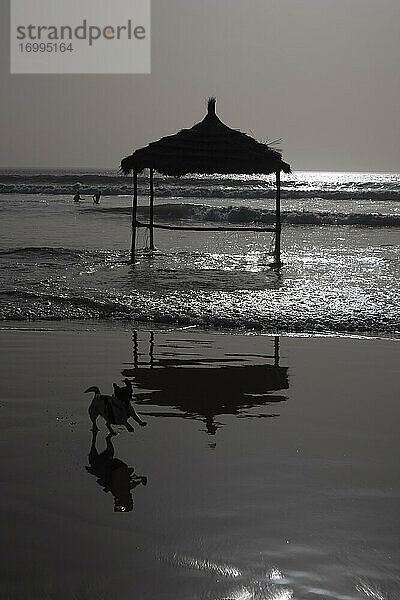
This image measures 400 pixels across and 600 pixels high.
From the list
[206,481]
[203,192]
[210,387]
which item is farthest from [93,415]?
[203,192]

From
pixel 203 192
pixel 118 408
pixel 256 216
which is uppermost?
pixel 203 192

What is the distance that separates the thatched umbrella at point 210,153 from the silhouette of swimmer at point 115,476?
11451 mm

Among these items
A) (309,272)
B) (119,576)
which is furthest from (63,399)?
(309,272)

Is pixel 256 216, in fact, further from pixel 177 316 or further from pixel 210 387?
pixel 210 387

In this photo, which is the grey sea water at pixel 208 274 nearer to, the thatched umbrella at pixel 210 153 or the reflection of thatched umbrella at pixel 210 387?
the thatched umbrella at pixel 210 153

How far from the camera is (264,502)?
4344mm

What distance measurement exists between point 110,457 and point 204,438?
717 mm

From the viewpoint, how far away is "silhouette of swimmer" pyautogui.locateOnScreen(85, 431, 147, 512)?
14.2 ft

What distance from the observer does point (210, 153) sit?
16.2 m

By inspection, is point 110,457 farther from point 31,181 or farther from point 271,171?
point 31,181

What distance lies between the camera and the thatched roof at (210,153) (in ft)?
53.3

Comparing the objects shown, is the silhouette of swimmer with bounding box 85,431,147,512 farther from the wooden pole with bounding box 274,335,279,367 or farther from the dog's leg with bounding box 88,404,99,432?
the wooden pole with bounding box 274,335,279,367

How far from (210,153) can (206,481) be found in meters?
12.3

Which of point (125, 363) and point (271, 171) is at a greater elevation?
point (271, 171)
